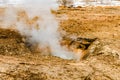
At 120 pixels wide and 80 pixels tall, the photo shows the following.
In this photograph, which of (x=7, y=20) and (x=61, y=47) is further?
(x=7, y=20)

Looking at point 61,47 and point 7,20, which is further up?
point 7,20

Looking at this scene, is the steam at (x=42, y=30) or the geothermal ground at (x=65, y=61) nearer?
the geothermal ground at (x=65, y=61)

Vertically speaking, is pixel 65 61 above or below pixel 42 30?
below

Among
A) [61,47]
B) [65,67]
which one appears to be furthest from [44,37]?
[65,67]

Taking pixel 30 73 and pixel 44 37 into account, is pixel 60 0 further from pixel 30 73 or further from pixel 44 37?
pixel 30 73

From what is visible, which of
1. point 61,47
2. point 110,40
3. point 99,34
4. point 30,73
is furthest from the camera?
point 99,34

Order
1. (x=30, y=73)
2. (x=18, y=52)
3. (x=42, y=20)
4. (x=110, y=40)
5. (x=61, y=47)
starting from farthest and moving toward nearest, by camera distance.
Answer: (x=42, y=20)
(x=61, y=47)
(x=110, y=40)
(x=18, y=52)
(x=30, y=73)

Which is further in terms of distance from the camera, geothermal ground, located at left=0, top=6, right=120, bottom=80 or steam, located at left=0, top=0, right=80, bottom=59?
steam, located at left=0, top=0, right=80, bottom=59

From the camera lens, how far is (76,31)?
1103 centimetres

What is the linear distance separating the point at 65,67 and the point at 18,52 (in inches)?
83.8

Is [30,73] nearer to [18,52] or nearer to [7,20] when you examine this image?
[18,52]

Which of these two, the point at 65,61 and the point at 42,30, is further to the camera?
the point at 42,30

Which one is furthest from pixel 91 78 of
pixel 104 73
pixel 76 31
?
pixel 76 31

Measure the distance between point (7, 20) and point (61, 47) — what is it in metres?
3.44
